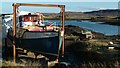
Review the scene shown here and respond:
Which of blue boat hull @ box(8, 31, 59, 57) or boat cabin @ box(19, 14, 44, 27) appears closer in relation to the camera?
blue boat hull @ box(8, 31, 59, 57)

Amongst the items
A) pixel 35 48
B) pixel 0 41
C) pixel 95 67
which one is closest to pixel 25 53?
pixel 35 48

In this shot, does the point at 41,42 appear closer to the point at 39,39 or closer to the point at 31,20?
the point at 39,39

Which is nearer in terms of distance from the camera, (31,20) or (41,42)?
(41,42)

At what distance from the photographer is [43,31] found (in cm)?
2395

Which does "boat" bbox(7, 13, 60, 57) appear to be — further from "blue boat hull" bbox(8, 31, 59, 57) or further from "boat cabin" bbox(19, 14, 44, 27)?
"boat cabin" bbox(19, 14, 44, 27)

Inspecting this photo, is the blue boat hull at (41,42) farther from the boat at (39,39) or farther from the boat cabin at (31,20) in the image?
the boat cabin at (31,20)

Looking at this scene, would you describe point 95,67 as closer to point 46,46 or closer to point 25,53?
point 46,46

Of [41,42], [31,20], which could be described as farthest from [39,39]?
[31,20]

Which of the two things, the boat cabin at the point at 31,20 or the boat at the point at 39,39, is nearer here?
the boat at the point at 39,39

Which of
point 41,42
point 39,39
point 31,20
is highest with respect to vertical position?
point 31,20

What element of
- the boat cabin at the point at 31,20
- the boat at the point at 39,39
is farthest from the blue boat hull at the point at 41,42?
the boat cabin at the point at 31,20

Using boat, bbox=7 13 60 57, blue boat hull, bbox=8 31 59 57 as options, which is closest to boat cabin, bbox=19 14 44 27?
boat, bbox=7 13 60 57

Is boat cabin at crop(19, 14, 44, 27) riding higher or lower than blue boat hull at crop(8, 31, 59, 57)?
higher

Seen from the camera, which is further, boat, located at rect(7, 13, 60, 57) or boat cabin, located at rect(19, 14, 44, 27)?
boat cabin, located at rect(19, 14, 44, 27)
